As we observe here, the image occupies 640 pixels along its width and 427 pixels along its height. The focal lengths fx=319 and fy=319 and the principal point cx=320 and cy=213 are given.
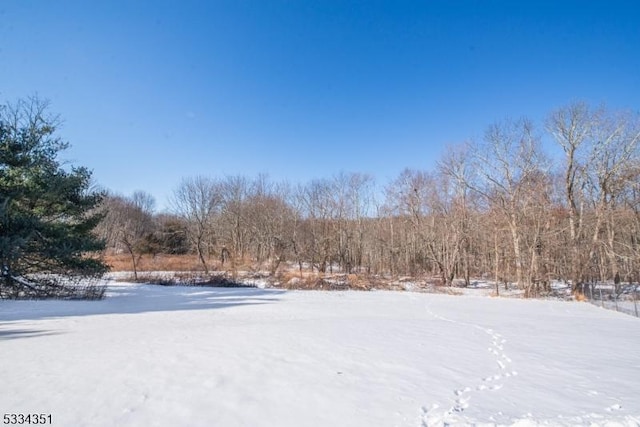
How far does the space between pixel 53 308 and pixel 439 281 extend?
2346cm

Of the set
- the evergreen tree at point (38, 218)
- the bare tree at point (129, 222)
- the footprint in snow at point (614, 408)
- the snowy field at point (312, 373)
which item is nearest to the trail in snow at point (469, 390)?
the snowy field at point (312, 373)

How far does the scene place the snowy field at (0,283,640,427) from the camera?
327 cm

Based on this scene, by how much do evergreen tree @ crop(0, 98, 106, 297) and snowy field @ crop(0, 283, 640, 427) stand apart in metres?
4.89

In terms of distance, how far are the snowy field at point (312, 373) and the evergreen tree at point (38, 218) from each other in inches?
192

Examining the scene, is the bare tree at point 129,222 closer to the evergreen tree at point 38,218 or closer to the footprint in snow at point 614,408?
the evergreen tree at point 38,218

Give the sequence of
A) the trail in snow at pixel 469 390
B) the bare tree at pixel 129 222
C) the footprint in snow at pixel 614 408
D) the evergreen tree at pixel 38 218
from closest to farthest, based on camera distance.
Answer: the trail in snow at pixel 469 390
the footprint in snow at pixel 614 408
the evergreen tree at pixel 38 218
the bare tree at pixel 129 222

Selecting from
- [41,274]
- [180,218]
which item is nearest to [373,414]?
[41,274]

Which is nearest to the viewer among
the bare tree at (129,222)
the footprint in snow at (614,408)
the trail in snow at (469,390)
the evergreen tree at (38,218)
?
the trail in snow at (469,390)

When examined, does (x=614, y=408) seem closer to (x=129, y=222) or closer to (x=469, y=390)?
(x=469, y=390)

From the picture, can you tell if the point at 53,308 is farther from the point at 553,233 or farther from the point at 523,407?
the point at 553,233

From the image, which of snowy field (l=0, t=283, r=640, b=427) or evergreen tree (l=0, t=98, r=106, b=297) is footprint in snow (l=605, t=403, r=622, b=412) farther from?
evergreen tree (l=0, t=98, r=106, b=297)

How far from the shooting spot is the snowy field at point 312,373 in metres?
3.27

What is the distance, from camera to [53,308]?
10.0 metres

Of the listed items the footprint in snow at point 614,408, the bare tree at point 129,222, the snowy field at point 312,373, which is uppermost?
the bare tree at point 129,222
